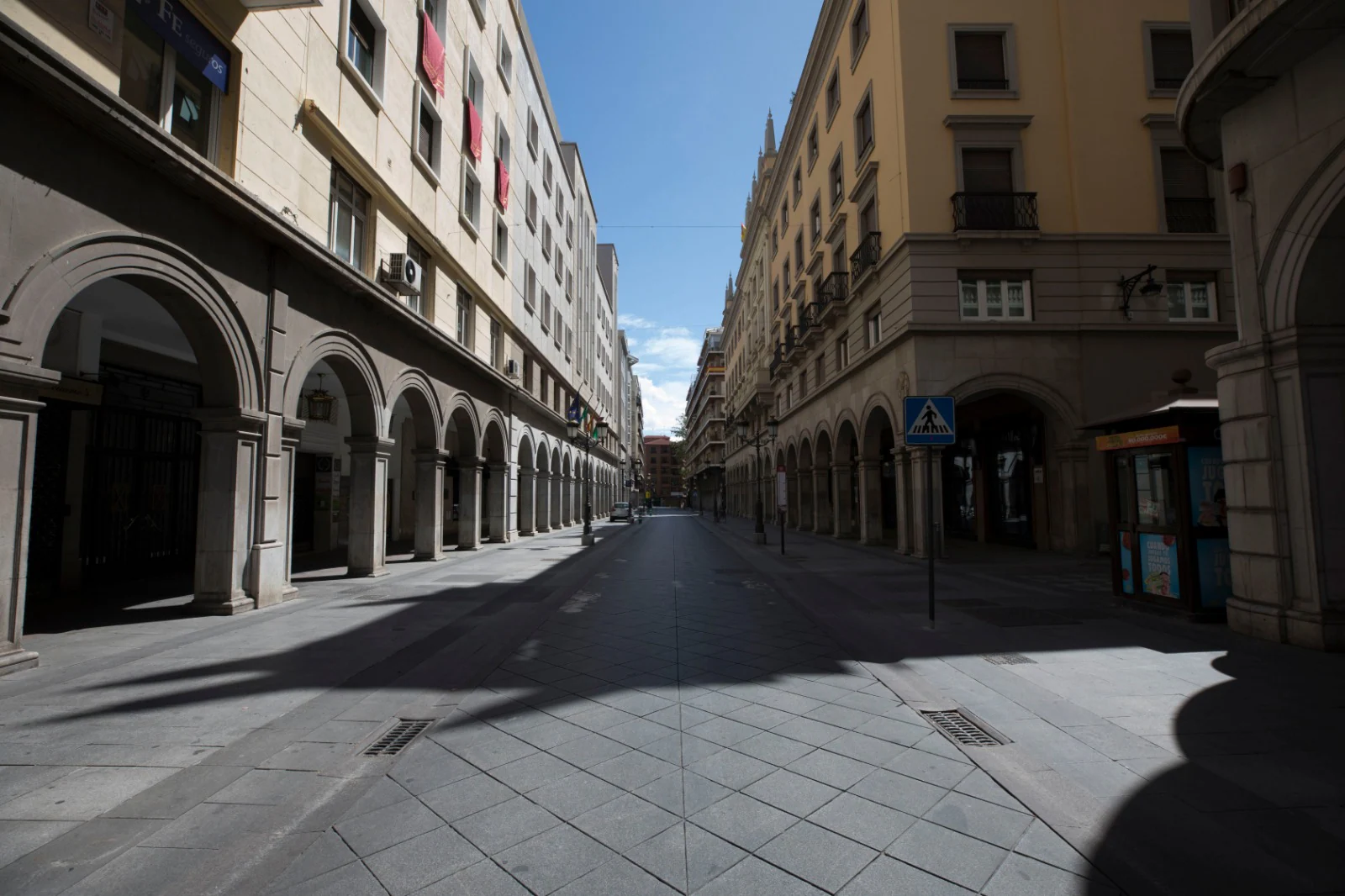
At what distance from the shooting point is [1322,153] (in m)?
6.27

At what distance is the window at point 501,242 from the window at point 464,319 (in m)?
2.67

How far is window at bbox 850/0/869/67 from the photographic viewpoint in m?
19.6

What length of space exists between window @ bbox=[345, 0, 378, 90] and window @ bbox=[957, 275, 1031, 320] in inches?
558

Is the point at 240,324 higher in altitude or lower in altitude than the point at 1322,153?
lower

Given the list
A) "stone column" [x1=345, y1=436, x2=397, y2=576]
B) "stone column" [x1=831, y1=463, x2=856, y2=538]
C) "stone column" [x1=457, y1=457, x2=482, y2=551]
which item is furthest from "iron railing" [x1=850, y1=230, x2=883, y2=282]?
"stone column" [x1=345, y1=436, x2=397, y2=576]

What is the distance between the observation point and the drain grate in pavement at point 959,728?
4.25 meters

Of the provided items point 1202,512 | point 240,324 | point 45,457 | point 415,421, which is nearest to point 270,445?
point 240,324

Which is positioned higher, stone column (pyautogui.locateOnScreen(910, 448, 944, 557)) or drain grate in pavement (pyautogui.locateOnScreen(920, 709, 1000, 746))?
stone column (pyautogui.locateOnScreen(910, 448, 944, 557))

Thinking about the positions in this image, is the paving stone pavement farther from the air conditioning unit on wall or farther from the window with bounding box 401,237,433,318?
the window with bounding box 401,237,433,318

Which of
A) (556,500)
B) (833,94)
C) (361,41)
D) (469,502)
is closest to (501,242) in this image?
(469,502)

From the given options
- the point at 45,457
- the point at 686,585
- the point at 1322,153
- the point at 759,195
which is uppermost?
the point at 759,195

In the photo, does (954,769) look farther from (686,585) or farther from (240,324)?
(240,324)

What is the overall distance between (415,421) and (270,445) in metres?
6.62

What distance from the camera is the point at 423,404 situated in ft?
51.0
